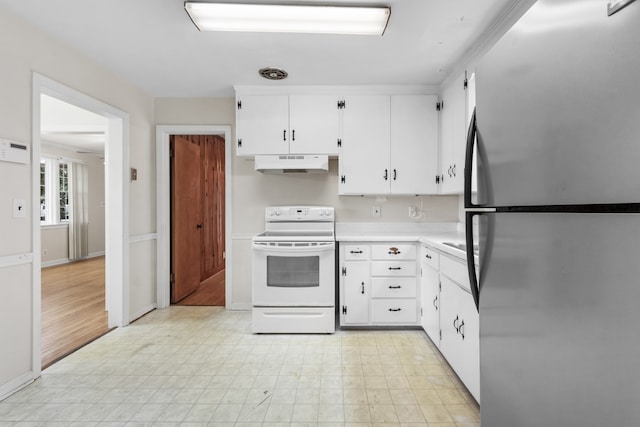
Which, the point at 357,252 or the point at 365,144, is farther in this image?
the point at 365,144

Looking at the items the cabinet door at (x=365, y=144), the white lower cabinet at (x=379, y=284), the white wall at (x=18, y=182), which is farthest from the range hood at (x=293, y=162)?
→ the white wall at (x=18, y=182)

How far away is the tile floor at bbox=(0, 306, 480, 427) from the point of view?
5.87 ft

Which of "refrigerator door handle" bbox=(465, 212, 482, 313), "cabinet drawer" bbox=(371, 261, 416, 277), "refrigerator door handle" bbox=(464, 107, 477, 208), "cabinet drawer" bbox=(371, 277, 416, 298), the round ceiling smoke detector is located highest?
the round ceiling smoke detector

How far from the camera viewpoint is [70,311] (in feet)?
11.7

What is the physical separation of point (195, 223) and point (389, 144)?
9.06 feet

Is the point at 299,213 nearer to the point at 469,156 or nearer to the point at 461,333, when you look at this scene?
the point at 461,333

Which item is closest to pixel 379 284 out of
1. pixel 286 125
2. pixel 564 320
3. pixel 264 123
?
pixel 286 125

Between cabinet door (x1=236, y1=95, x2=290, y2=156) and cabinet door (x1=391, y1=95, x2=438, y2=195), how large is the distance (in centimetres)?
107

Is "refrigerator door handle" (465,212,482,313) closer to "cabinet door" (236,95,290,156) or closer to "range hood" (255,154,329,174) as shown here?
"range hood" (255,154,329,174)

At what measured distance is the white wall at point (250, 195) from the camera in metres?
3.56

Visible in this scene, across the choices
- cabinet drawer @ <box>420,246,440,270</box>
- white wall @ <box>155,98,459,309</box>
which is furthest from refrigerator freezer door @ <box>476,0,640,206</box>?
white wall @ <box>155,98,459,309</box>

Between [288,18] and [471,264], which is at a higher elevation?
[288,18]

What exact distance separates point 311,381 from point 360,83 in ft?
8.50

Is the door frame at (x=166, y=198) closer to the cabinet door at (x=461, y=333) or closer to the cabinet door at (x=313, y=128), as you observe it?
the cabinet door at (x=313, y=128)
